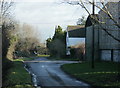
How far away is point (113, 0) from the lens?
16156 mm

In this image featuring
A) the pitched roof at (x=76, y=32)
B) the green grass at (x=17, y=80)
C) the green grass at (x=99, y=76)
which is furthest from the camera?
the pitched roof at (x=76, y=32)

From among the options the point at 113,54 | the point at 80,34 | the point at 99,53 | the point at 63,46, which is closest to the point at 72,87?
the point at 113,54

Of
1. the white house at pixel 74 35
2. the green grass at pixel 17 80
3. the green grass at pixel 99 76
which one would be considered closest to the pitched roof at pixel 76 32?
the white house at pixel 74 35

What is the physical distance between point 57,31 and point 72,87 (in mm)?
62300

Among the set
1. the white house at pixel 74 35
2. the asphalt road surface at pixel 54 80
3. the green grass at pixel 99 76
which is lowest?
the asphalt road surface at pixel 54 80

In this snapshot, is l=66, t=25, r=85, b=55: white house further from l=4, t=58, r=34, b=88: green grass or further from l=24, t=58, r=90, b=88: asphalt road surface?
l=4, t=58, r=34, b=88: green grass

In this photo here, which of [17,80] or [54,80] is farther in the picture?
[54,80]

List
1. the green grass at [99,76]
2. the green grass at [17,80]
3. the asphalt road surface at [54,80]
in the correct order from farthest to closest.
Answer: the green grass at [99,76]
the asphalt road surface at [54,80]
the green grass at [17,80]

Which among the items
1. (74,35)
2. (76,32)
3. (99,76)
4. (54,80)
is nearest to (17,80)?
(54,80)

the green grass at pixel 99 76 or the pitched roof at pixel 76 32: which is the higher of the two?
the pitched roof at pixel 76 32

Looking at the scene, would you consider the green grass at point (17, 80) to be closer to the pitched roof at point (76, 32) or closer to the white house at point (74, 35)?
the white house at point (74, 35)

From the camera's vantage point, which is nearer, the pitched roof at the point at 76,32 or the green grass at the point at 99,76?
the green grass at the point at 99,76

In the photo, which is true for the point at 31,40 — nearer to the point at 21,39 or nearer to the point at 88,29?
the point at 21,39

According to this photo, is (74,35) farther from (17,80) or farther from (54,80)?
(17,80)
